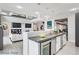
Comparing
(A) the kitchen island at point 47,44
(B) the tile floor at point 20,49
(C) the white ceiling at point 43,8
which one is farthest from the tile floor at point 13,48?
(C) the white ceiling at point 43,8

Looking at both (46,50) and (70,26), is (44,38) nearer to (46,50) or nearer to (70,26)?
(46,50)

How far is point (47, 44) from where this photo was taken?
5.52 ft

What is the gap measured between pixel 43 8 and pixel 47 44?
64cm

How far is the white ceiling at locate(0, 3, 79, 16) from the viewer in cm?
158

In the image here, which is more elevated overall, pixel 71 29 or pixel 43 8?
pixel 43 8

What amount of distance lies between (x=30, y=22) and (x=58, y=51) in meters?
0.73

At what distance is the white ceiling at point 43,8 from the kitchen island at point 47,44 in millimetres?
414

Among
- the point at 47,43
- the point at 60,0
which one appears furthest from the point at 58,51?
the point at 60,0

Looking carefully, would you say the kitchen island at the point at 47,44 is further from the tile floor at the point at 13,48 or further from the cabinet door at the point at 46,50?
the tile floor at the point at 13,48

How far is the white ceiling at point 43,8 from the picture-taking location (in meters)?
1.58

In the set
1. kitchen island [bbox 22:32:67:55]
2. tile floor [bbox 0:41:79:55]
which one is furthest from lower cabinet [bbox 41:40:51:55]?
tile floor [bbox 0:41:79:55]

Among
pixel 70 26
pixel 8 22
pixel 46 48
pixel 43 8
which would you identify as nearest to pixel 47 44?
pixel 46 48

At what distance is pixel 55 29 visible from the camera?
5.50ft
